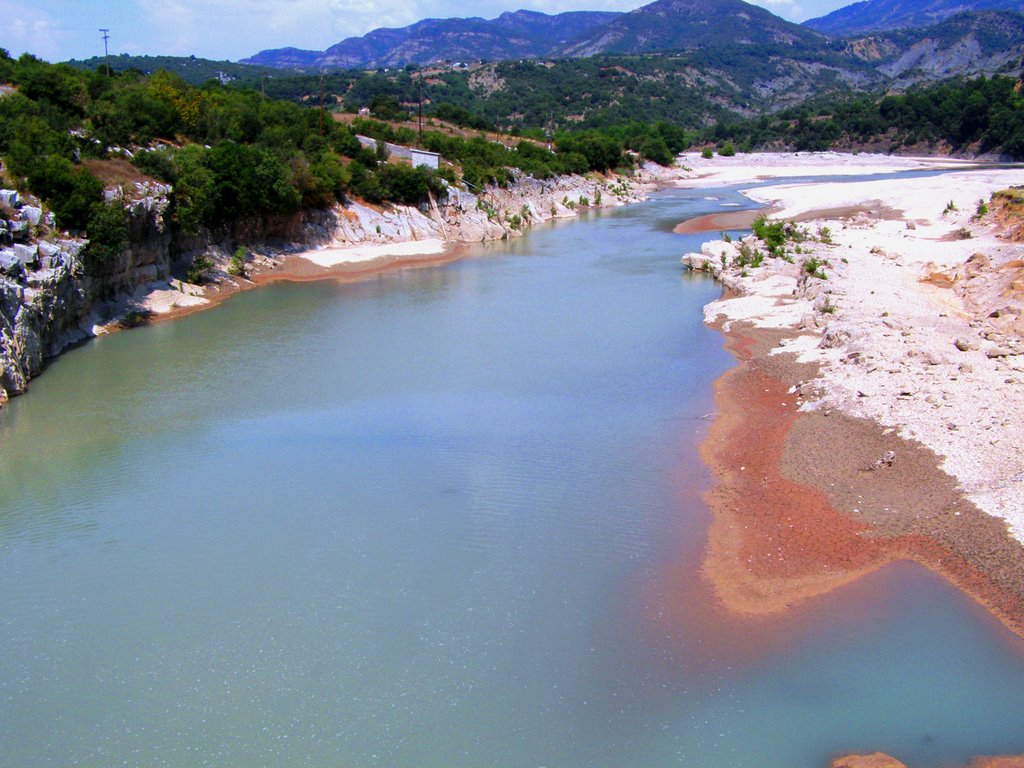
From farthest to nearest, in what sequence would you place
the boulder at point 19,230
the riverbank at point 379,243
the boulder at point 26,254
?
the riverbank at point 379,243, the boulder at point 19,230, the boulder at point 26,254

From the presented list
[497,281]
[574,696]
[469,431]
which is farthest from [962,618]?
[497,281]

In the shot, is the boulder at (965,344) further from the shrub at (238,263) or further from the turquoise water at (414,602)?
the shrub at (238,263)

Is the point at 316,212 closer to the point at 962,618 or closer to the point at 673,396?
the point at 673,396

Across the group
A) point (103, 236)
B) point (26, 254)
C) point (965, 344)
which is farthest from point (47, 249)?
point (965, 344)

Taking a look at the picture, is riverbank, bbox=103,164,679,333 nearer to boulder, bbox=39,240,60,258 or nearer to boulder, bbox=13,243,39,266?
boulder, bbox=39,240,60,258

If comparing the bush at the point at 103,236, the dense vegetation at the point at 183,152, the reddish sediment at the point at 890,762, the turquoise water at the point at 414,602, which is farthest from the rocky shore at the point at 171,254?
the reddish sediment at the point at 890,762

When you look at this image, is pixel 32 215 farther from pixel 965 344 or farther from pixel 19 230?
pixel 965 344

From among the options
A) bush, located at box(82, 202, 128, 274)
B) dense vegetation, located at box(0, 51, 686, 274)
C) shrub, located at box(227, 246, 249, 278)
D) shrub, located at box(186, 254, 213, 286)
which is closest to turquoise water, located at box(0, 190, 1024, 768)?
bush, located at box(82, 202, 128, 274)
